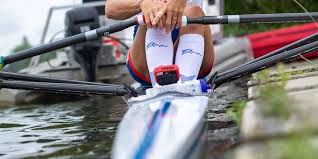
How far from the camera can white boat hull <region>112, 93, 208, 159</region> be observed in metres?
1.77

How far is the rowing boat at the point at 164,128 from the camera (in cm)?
177

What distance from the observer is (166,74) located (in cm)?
287

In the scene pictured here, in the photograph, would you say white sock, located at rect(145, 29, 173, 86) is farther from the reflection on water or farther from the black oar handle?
the reflection on water

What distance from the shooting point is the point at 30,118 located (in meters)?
4.65

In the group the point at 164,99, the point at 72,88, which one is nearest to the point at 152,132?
the point at 164,99

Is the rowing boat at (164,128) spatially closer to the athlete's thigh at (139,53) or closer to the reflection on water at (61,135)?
the reflection on water at (61,135)

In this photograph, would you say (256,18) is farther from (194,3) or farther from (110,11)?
(110,11)

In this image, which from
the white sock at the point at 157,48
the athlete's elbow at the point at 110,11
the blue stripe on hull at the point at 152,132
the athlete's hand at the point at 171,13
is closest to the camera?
the blue stripe on hull at the point at 152,132

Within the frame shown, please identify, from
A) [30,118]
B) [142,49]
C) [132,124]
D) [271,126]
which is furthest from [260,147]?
[30,118]

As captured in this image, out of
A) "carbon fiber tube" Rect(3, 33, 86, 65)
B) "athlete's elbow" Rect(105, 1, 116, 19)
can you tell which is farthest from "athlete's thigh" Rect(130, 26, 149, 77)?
"carbon fiber tube" Rect(3, 33, 86, 65)

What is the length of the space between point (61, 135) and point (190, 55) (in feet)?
2.92

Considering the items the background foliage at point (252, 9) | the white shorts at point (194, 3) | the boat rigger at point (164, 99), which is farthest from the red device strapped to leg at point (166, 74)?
the background foliage at point (252, 9)

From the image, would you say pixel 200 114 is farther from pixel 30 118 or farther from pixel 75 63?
pixel 75 63

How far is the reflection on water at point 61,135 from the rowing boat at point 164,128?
11.8 inches
